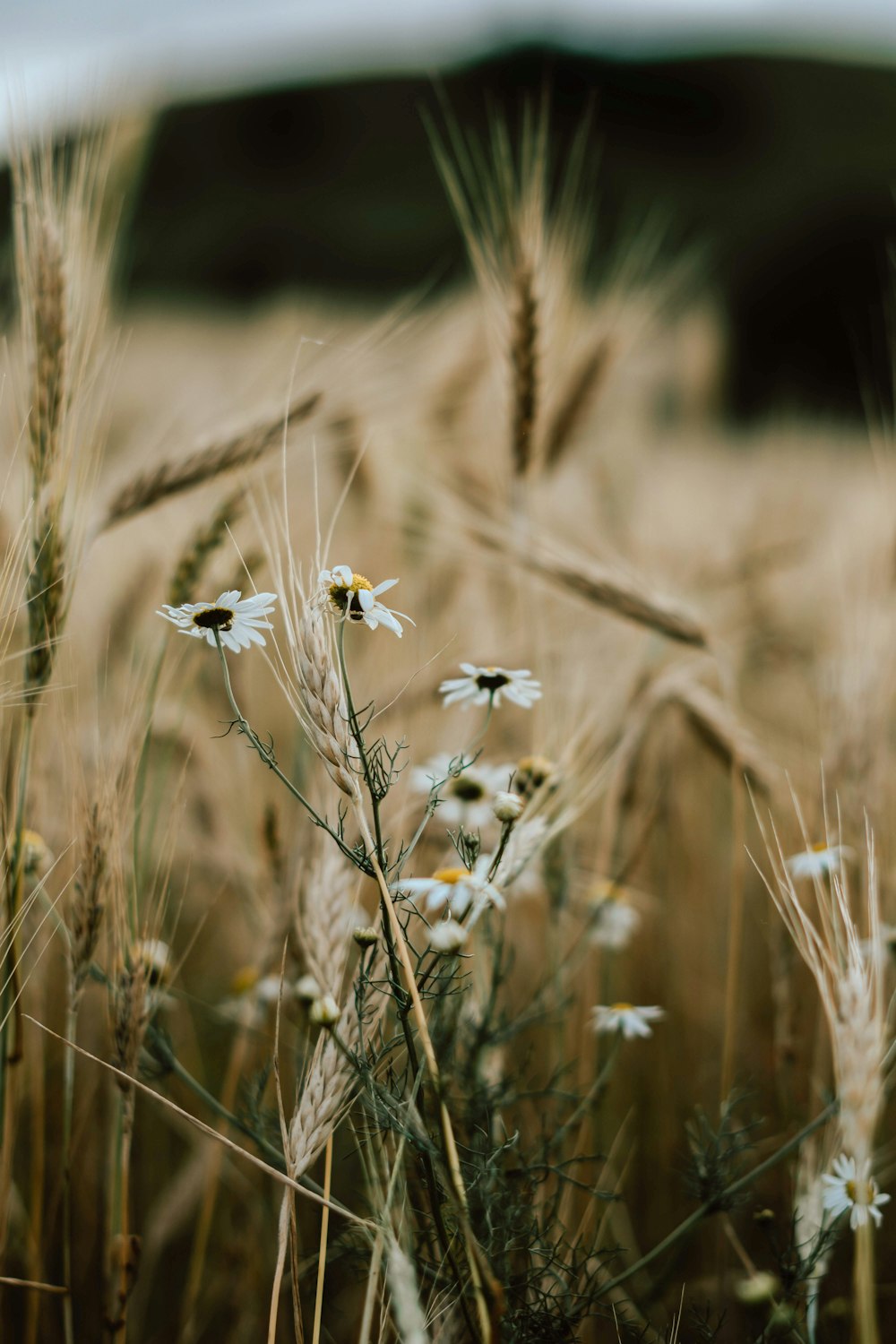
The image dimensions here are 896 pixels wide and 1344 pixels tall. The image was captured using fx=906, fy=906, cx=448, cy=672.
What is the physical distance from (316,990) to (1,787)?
313 millimetres

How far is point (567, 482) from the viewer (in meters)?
2.47

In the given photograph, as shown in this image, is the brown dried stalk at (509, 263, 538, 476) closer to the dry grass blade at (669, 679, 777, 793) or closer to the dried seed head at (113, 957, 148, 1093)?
the dry grass blade at (669, 679, 777, 793)

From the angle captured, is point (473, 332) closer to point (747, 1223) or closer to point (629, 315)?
point (629, 315)

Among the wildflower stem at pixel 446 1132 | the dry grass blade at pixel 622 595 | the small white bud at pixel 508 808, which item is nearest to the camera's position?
the wildflower stem at pixel 446 1132

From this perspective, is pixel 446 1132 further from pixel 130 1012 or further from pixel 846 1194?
pixel 846 1194

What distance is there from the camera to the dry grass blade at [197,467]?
988 mm

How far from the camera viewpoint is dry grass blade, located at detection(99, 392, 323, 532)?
99 centimetres

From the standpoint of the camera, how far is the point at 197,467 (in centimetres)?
100

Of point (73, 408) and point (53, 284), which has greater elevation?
point (53, 284)

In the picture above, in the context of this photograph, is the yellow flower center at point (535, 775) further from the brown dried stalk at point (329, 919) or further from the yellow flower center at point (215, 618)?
the yellow flower center at point (215, 618)

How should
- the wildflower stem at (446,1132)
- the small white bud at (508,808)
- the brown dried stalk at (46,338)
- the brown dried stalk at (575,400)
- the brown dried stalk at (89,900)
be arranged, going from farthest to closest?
the brown dried stalk at (575,400) < the brown dried stalk at (46,338) < the brown dried stalk at (89,900) < the small white bud at (508,808) < the wildflower stem at (446,1132)

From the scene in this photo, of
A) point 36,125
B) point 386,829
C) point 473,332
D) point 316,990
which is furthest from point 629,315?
point 316,990

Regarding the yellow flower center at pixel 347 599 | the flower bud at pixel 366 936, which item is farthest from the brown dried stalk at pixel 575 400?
the flower bud at pixel 366 936

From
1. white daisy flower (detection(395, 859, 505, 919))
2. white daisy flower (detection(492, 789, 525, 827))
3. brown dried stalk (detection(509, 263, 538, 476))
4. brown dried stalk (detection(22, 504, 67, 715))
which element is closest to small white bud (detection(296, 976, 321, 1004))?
white daisy flower (detection(395, 859, 505, 919))
